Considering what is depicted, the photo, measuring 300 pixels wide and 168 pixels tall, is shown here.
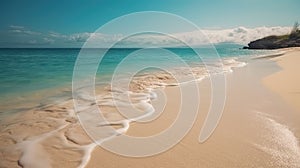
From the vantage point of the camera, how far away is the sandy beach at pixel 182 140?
12.6ft

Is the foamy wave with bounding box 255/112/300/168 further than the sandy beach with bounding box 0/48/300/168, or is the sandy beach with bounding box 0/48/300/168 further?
the sandy beach with bounding box 0/48/300/168

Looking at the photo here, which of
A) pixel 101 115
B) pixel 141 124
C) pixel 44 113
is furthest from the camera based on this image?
pixel 44 113

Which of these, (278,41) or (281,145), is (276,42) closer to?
(278,41)

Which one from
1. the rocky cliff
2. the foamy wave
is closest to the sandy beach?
the foamy wave

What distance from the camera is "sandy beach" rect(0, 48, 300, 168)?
12.6ft

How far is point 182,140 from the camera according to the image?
4.72 m

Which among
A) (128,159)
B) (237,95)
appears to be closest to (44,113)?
(128,159)

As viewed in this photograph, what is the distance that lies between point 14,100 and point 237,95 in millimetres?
8466

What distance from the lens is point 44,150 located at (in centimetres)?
443

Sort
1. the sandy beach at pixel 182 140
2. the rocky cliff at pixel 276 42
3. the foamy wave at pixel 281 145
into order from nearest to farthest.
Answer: the foamy wave at pixel 281 145, the sandy beach at pixel 182 140, the rocky cliff at pixel 276 42

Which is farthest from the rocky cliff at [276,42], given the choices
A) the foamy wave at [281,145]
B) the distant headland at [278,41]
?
the foamy wave at [281,145]

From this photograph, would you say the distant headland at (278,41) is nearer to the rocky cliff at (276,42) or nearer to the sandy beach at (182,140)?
the rocky cliff at (276,42)

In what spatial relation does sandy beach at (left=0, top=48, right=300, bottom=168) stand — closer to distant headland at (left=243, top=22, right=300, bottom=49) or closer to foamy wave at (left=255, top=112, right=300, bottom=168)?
foamy wave at (left=255, top=112, right=300, bottom=168)

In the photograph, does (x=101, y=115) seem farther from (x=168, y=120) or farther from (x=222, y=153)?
(x=222, y=153)
